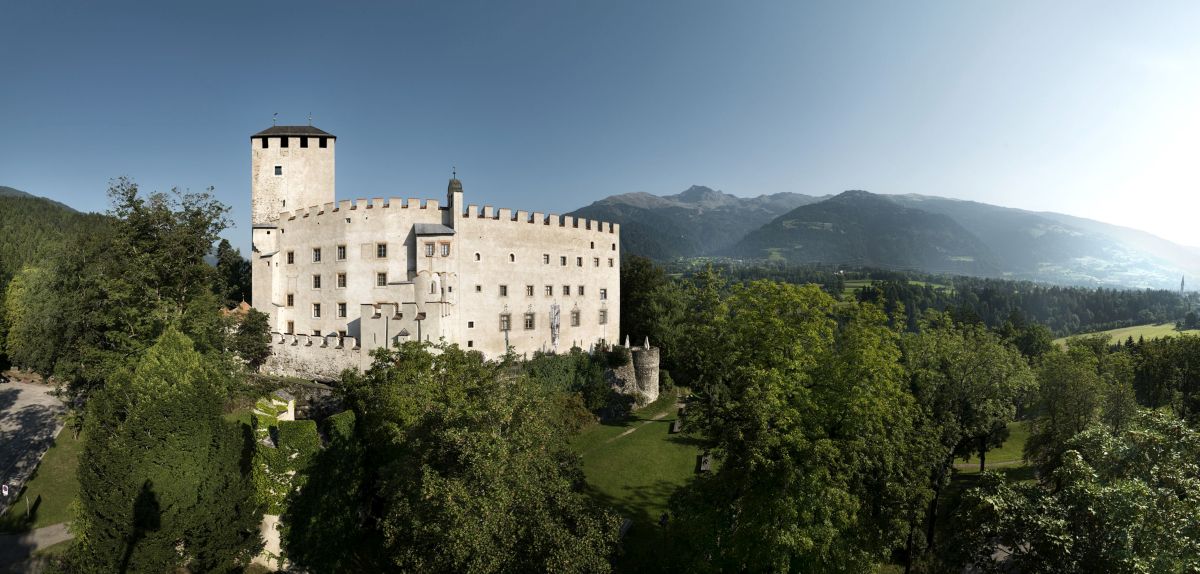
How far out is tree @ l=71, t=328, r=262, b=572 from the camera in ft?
65.7

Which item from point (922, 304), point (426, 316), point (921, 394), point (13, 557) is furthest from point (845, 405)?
point (922, 304)

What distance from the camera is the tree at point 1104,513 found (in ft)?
41.8

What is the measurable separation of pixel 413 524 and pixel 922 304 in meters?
196

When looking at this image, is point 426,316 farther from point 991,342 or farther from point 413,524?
point 991,342

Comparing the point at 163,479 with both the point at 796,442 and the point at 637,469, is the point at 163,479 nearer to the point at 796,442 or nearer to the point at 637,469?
the point at 796,442

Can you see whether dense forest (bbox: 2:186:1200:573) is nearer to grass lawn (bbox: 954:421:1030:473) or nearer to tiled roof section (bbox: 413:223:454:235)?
tiled roof section (bbox: 413:223:454:235)

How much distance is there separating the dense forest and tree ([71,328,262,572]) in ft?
0.24

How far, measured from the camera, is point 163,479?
2066 centimetres

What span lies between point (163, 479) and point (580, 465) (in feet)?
52.6

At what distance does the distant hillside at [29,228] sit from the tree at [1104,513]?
63.6m

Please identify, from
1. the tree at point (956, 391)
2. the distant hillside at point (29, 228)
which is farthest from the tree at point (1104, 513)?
the distant hillside at point (29, 228)

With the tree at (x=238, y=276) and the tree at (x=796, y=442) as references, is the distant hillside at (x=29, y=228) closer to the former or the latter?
the tree at (x=238, y=276)

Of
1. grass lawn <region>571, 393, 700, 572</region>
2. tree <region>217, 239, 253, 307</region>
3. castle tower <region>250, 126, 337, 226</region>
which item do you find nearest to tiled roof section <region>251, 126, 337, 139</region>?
castle tower <region>250, 126, 337, 226</region>

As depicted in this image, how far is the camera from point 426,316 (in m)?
39.6
